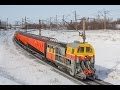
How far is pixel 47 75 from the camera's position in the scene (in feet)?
72.7

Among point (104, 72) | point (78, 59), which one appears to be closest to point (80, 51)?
point (78, 59)

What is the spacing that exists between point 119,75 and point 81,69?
3742 millimetres

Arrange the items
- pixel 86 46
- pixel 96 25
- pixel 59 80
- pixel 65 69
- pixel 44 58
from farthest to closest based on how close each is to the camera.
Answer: pixel 96 25
pixel 44 58
pixel 65 69
pixel 86 46
pixel 59 80

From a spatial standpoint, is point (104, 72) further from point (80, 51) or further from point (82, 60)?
point (80, 51)

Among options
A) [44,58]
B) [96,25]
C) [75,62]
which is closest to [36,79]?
[75,62]

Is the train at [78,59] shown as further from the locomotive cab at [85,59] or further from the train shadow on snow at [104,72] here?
the train shadow on snow at [104,72]

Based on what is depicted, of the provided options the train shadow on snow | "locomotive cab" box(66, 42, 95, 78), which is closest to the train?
"locomotive cab" box(66, 42, 95, 78)

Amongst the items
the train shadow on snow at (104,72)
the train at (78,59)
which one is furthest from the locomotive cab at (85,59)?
the train shadow on snow at (104,72)

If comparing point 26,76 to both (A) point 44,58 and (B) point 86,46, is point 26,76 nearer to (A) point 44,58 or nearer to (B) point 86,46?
(B) point 86,46

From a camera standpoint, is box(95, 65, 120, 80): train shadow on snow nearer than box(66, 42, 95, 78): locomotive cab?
No

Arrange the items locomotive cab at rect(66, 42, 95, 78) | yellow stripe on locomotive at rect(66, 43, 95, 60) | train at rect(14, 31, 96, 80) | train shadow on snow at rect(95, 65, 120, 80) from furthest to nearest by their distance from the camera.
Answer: train shadow on snow at rect(95, 65, 120, 80)
yellow stripe on locomotive at rect(66, 43, 95, 60)
train at rect(14, 31, 96, 80)
locomotive cab at rect(66, 42, 95, 78)

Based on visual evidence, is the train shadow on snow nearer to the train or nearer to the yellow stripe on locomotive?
the train

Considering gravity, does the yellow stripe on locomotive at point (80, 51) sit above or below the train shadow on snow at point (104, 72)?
above

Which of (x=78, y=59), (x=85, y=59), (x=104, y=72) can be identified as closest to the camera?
(x=78, y=59)
